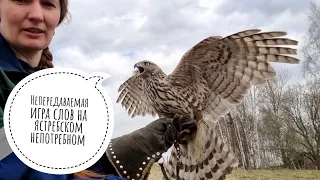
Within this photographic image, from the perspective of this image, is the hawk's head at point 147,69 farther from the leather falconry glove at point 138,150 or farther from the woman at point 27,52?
the woman at point 27,52

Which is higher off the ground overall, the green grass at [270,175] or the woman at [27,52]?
the woman at [27,52]

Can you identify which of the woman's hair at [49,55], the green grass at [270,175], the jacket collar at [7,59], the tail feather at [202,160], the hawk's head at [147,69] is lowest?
the green grass at [270,175]

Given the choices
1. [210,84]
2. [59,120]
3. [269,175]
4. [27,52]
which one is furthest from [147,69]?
[269,175]

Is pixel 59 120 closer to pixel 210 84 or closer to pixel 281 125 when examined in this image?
pixel 210 84

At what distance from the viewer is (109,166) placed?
997mm

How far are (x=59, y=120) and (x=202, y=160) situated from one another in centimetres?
145

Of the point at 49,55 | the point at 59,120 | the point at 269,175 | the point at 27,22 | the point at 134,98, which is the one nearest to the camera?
the point at 59,120

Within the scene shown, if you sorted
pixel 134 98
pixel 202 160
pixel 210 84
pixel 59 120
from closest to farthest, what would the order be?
pixel 59 120, pixel 202 160, pixel 210 84, pixel 134 98

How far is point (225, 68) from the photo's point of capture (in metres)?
2.25

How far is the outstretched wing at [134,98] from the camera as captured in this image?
255 cm

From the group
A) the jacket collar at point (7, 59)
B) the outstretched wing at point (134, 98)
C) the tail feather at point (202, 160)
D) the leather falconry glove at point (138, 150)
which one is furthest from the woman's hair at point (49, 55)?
the outstretched wing at point (134, 98)

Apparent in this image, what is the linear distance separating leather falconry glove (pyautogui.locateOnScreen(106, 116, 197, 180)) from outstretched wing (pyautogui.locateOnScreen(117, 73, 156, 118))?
4.27 ft

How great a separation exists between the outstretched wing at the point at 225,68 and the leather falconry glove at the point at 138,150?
989 millimetres

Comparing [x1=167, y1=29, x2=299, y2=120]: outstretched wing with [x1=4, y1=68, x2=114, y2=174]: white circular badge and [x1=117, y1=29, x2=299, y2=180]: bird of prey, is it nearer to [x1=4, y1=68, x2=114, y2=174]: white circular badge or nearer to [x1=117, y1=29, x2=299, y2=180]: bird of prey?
[x1=117, y1=29, x2=299, y2=180]: bird of prey
